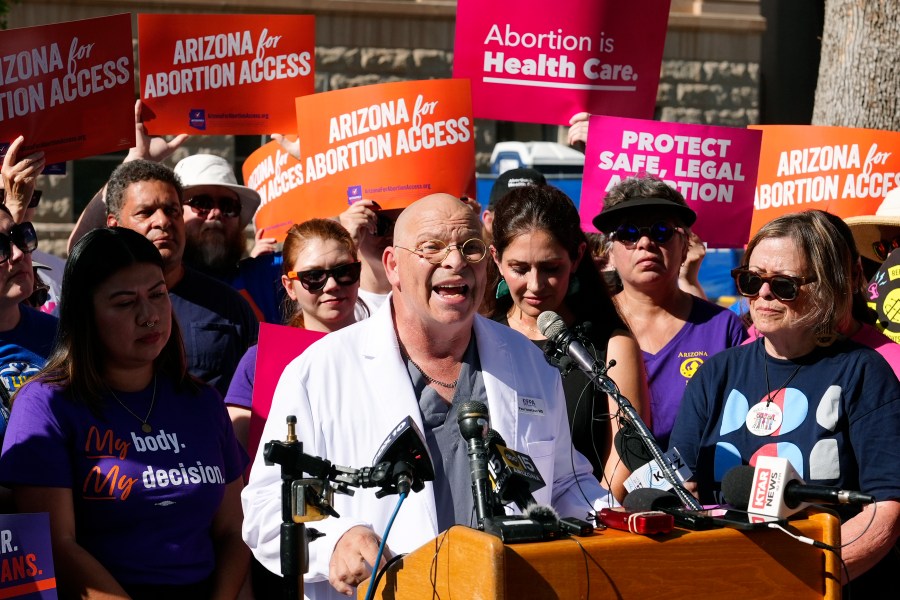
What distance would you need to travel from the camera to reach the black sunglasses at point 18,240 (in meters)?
4.72

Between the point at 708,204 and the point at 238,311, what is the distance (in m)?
2.67

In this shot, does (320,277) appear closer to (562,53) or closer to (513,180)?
(513,180)

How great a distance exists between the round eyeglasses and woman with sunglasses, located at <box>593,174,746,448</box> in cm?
157

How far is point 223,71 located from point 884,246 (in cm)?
385

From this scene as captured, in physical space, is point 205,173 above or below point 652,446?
above

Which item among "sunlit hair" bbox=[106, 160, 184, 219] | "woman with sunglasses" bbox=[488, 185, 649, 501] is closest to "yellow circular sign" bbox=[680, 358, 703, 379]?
"woman with sunglasses" bbox=[488, 185, 649, 501]

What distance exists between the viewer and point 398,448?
2975mm

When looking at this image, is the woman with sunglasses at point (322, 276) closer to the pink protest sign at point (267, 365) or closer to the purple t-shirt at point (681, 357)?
the pink protest sign at point (267, 365)

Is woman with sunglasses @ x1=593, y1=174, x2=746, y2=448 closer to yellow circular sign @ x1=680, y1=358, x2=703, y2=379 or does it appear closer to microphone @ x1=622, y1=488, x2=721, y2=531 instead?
yellow circular sign @ x1=680, y1=358, x2=703, y2=379

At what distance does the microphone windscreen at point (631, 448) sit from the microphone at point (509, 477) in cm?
81

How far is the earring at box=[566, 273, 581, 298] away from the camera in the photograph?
5109 mm

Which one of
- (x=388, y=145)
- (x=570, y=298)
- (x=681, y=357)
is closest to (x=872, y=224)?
(x=681, y=357)

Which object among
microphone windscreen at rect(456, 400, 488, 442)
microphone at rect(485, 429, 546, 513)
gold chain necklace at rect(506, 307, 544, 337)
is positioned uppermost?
gold chain necklace at rect(506, 307, 544, 337)

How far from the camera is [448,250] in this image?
3.87 meters
